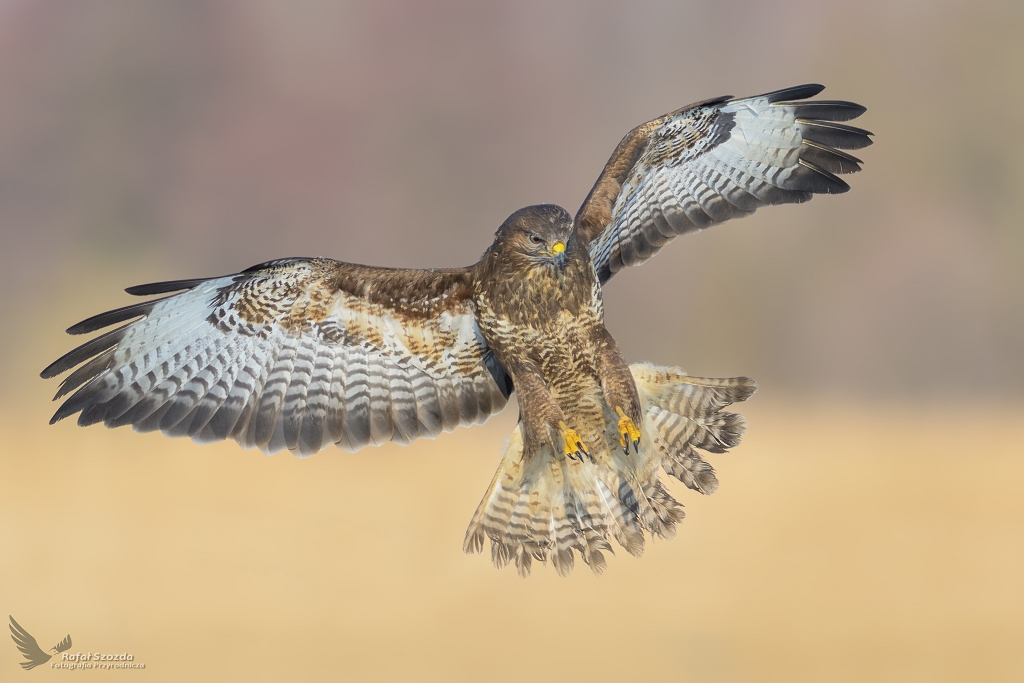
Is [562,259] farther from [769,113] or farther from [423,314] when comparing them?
[769,113]

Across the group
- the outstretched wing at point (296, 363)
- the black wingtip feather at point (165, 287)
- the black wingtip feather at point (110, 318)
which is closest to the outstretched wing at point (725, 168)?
the outstretched wing at point (296, 363)

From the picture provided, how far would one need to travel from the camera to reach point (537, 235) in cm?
334

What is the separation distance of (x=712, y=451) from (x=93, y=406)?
2.75 m

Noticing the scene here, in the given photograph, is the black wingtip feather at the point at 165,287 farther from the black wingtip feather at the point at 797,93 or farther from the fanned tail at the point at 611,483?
the black wingtip feather at the point at 797,93

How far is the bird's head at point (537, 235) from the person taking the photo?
10.9ft

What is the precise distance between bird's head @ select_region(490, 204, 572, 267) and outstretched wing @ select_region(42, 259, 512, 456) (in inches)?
20.1

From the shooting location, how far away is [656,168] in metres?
4.19

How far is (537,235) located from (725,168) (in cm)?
134

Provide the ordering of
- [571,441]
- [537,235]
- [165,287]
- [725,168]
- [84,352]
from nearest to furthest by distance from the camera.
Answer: [537,235] → [571,441] → [165,287] → [84,352] → [725,168]

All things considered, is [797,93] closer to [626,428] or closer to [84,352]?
[626,428]

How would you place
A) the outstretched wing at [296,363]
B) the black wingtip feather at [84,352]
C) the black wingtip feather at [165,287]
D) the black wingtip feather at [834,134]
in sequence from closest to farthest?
the black wingtip feather at [165,287]
the black wingtip feather at [84,352]
the outstretched wing at [296,363]
the black wingtip feather at [834,134]

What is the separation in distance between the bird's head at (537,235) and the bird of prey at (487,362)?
0.23 meters

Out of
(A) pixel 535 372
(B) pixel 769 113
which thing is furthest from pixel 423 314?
(B) pixel 769 113

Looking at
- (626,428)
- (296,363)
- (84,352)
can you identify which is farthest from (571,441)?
(84,352)
